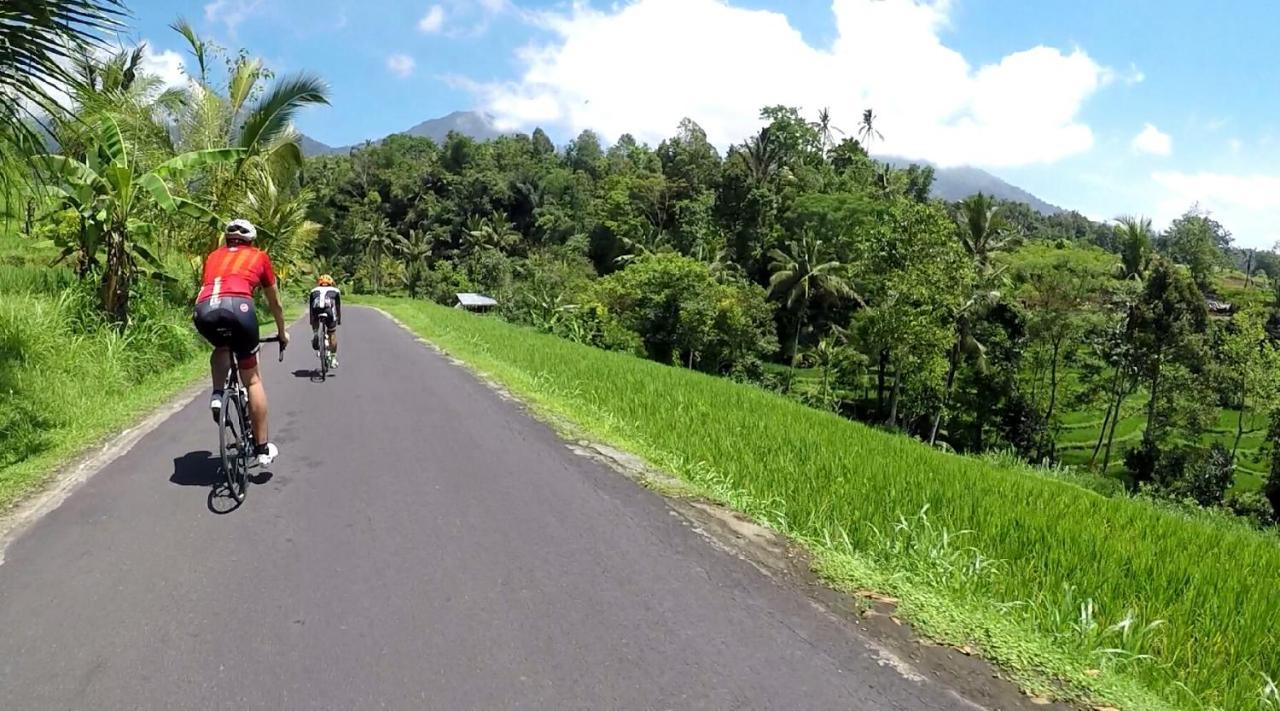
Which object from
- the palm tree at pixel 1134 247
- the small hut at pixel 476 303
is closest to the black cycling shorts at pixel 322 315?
the small hut at pixel 476 303

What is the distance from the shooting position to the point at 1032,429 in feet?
136

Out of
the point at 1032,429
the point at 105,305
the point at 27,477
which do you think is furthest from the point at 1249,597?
the point at 1032,429

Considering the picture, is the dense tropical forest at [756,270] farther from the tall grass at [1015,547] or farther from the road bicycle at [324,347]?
the tall grass at [1015,547]

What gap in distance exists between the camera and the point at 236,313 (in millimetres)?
4879

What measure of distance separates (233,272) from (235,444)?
118 cm

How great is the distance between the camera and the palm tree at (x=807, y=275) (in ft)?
147

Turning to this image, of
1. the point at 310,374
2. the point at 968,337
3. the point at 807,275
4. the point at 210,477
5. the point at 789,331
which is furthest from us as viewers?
the point at 789,331

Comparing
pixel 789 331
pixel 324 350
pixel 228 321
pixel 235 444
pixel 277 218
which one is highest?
pixel 277 218

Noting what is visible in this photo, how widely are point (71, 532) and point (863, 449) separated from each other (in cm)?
657

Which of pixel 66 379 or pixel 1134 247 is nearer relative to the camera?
pixel 66 379

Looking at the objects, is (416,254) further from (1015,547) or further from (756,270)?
(1015,547)

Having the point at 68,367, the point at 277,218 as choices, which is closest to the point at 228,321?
the point at 68,367

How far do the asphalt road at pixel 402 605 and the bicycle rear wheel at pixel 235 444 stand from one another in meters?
0.17

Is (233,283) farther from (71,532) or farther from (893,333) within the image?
(893,333)
